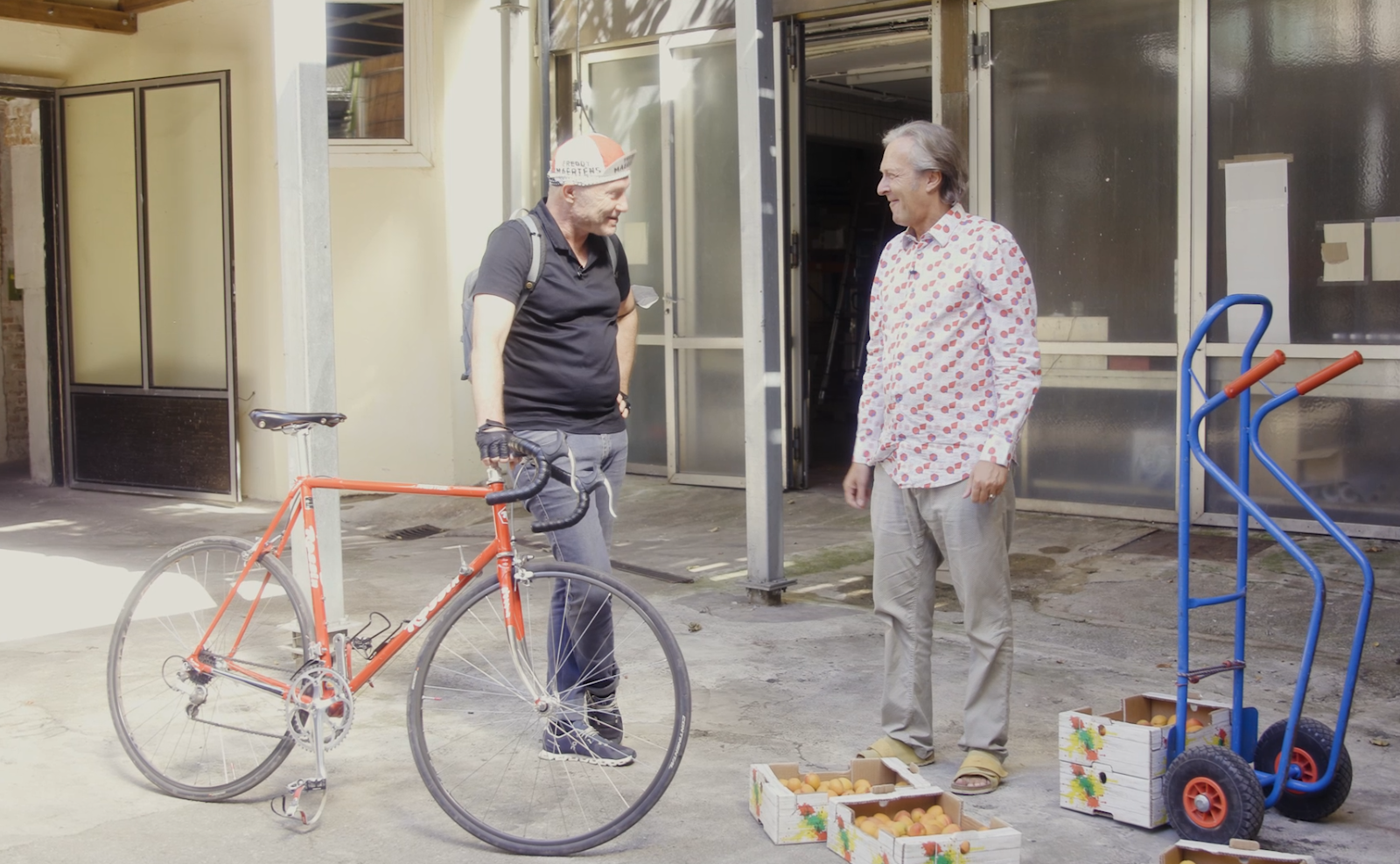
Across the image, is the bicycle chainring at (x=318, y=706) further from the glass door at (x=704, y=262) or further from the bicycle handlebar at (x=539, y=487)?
the glass door at (x=704, y=262)

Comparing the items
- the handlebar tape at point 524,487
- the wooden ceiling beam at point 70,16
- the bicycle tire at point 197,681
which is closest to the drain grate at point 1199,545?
the handlebar tape at point 524,487

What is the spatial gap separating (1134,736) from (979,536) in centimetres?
65

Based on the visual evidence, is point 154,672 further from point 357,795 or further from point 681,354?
point 681,354

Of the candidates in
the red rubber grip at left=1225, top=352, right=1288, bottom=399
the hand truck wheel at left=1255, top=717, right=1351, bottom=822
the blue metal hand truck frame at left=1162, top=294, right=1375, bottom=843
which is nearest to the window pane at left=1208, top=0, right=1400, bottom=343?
the blue metal hand truck frame at left=1162, top=294, right=1375, bottom=843

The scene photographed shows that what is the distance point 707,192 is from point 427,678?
242 inches

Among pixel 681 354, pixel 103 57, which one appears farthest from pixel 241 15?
pixel 681 354

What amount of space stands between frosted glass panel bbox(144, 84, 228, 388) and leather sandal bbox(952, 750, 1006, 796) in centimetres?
682

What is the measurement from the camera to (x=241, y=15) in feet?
30.6

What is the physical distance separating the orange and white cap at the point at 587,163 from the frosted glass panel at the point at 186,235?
614 centimetres

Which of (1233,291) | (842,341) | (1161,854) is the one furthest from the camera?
(842,341)

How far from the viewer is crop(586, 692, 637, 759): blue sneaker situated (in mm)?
4152

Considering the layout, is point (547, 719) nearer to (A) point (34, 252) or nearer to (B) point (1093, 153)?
(B) point (1093, 153)

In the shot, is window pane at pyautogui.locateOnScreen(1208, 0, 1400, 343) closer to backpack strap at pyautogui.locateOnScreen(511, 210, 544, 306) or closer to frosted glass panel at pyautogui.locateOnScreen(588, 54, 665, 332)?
frosted glass panel at pyautogui.locateOnScreen(588, 54, 665, 332)

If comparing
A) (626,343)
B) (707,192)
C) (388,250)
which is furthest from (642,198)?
(626,343)
